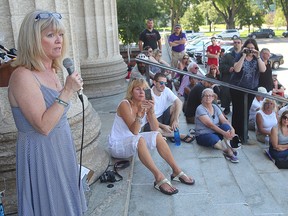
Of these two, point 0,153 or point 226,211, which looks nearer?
point 0,153

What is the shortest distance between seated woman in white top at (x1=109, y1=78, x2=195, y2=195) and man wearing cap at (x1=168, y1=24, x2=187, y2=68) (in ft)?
19.8

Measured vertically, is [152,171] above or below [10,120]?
below

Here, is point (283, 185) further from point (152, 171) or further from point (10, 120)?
point (10, 120)

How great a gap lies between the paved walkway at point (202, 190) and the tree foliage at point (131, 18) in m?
9.91

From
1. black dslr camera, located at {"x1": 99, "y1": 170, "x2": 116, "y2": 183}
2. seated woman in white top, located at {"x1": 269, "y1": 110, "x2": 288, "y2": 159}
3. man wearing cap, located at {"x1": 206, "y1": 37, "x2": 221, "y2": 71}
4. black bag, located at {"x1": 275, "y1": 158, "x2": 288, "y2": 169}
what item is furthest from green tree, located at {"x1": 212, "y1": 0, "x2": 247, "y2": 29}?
black dslr camera, located at {"x1": 99, "y1": 170, "x2": 116, "y2": 183}

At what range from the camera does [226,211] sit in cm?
343

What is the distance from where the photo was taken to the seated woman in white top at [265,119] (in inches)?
240

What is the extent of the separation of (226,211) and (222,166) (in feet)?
3.66

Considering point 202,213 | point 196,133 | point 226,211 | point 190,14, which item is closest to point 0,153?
point 202,213

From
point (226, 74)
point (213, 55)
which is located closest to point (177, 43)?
point (213, 55)

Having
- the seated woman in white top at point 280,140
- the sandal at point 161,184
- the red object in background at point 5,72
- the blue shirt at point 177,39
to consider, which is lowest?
the seated woman in white top at point 280,140

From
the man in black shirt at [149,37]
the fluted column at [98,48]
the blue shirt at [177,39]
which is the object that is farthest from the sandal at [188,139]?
the blue shirt at [177,39]

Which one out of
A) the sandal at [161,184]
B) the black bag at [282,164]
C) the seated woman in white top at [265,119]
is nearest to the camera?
the sandal at [161,184]

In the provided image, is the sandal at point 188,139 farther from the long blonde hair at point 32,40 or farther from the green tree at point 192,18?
the green tree at point 192,18
